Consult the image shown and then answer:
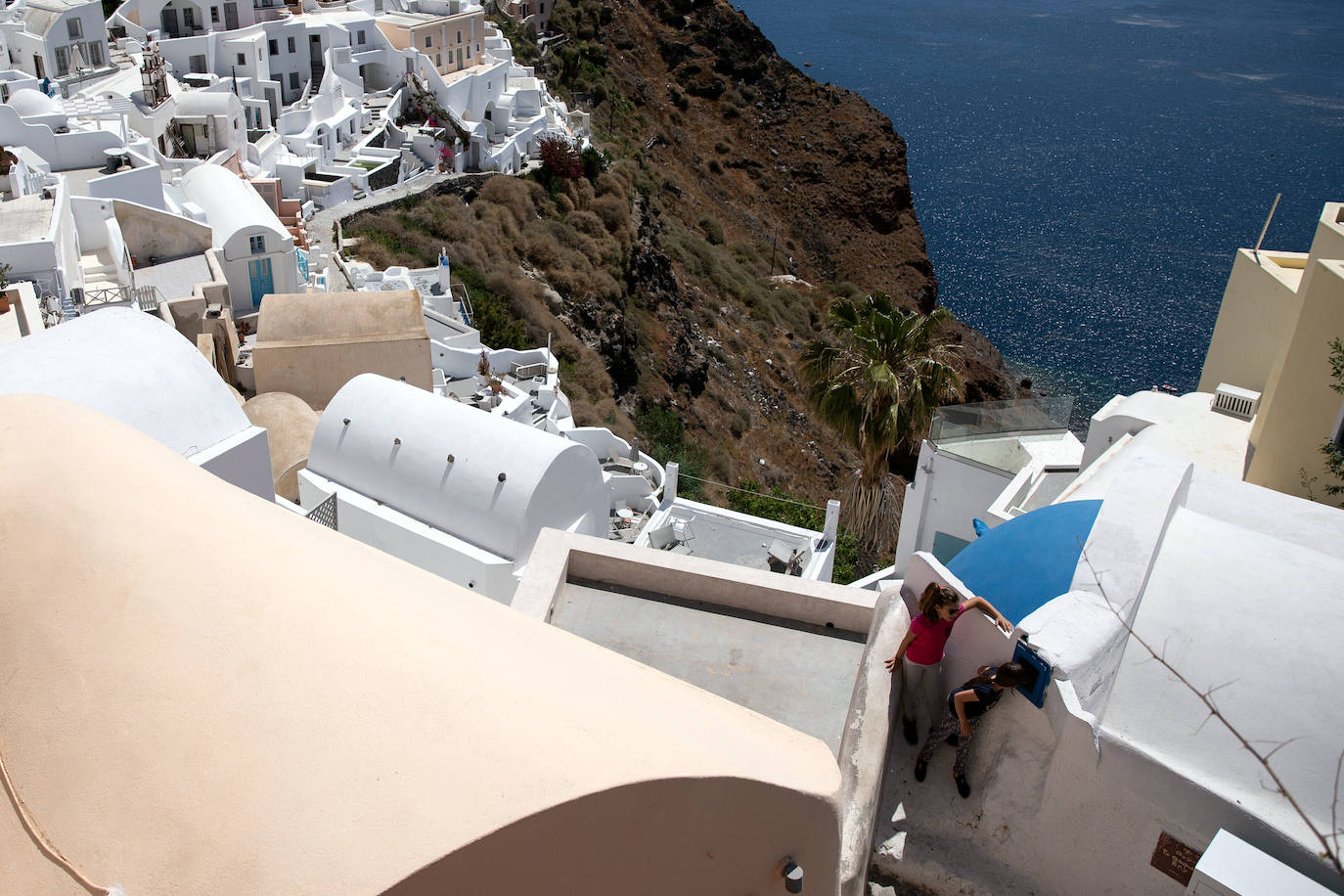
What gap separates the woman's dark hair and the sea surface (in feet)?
148

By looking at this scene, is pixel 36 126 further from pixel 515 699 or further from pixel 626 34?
pixel 626 34

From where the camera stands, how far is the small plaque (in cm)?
682

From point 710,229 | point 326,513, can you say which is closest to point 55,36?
point 326,513

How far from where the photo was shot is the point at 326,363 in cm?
2330

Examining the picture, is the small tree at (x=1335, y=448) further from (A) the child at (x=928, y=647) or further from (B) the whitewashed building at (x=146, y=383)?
(B) the whitewashed building at (x=146, y=383)

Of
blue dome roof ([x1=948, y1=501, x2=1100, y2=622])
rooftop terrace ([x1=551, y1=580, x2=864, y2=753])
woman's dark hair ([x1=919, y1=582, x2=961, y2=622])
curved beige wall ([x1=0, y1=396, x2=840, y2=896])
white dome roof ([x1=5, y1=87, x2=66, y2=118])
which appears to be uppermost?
curved beige wall ([x1=0, y1=396, x2=840, y2=896])

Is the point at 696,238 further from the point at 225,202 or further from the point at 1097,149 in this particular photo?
the point at 1097,149

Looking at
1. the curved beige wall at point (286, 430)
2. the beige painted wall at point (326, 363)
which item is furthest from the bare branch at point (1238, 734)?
the beige painted wall at point (326, 363)

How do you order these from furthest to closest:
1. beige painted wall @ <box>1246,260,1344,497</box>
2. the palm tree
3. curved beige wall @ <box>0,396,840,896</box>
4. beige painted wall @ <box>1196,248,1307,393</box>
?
the palm tree < beige painted wall @ <box>1196,248,1307,393</box> < beige painted wall @ <box>1246,260,1344,497</box> < curved beige wall @ <box>0,396,840,896</box>

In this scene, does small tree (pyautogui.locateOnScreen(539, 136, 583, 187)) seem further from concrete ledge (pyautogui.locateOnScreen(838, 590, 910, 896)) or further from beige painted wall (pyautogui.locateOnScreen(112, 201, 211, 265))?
concrete ledge (pyautogui.locateOnScreen(838, 590, 910, 896))

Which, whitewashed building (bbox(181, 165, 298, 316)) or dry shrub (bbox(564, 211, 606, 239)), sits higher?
whitewashed building (bbox(181, 165, 298, 316))

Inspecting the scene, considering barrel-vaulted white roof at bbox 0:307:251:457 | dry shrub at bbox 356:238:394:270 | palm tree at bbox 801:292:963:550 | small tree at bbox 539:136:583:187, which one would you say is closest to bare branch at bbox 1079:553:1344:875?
barrel-vaulted white roof at bbox 0:307:251:457

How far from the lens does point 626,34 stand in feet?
305

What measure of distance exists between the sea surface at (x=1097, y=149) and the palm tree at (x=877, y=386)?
33016 mm
